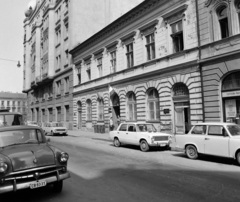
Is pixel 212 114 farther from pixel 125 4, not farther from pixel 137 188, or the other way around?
pixel 125 4

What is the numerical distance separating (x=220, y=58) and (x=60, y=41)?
2894 cm

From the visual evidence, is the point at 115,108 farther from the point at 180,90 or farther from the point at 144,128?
the point at 144,128

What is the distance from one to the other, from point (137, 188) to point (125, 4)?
3626 cm

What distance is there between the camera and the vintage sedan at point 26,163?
439cm

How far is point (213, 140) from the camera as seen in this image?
29.1 feet

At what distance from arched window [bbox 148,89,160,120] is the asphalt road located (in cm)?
993

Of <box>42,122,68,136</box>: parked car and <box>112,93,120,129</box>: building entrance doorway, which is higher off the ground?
<box>112,93,120,129</box>: building entrance doorway

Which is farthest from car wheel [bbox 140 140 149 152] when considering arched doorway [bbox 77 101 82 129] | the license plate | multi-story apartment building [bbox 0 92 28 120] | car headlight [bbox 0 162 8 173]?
multi-story apartment building [bbox 0 92 28 120]

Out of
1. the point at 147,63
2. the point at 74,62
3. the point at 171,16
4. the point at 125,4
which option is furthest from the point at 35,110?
the point at 171,16

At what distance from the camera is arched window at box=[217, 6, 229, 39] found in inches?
542

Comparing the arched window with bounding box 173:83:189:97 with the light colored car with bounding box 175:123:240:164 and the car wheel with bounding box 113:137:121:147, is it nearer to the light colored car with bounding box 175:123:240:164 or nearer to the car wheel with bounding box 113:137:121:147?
the car wheel with bounding box 113:137:121:147

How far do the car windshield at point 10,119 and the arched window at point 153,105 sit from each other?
10789mm

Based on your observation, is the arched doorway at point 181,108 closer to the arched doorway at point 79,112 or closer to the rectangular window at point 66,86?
the arched doorway at point 79,112

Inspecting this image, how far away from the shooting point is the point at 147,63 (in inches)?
755
